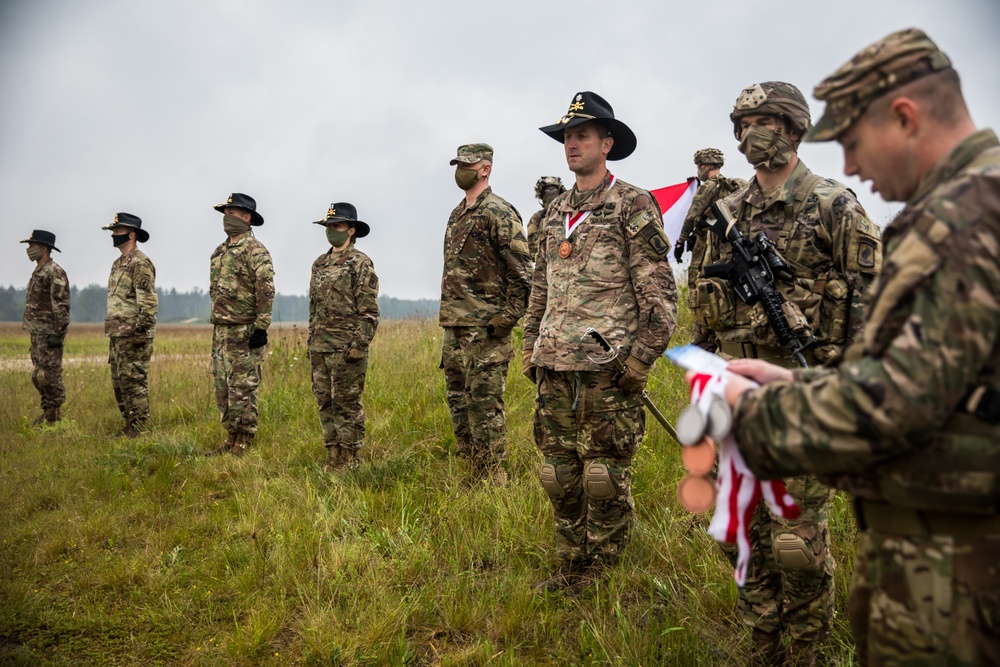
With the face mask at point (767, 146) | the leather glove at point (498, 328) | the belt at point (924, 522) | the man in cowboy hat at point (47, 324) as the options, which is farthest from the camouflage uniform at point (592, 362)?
the man in cowboy hat at point (47, 324)

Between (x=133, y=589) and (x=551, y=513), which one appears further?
(x=551, y=513)

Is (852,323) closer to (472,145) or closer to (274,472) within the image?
(472,145)

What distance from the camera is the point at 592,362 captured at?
3494 mm

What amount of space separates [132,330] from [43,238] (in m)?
2.82

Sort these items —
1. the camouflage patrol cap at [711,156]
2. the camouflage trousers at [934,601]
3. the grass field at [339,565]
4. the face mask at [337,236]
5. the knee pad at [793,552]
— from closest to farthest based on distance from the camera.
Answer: the camouflage trousers at [934,601]
the knee pad at [793,552]
the grass field at [339,565]
the face mask at [337,236]
the camouflage patrol cap at [711,156]

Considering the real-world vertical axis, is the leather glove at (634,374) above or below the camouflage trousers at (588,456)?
above

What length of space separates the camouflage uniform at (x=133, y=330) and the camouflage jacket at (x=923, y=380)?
826 cm

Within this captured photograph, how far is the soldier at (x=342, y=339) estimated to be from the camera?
20.8 ft

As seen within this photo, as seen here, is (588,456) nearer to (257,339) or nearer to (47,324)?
(257,339)

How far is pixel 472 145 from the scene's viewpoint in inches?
223

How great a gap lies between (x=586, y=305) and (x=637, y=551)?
1.45 meters

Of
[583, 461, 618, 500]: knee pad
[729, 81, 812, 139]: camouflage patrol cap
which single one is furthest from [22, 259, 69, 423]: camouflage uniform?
[729, 81, 812, 139]: camouflage patrol cap

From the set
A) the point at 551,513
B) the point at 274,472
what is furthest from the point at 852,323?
the point at 274,472

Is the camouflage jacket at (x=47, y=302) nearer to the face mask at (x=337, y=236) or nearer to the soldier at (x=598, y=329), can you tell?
the face mask at (x=337, y=236)
